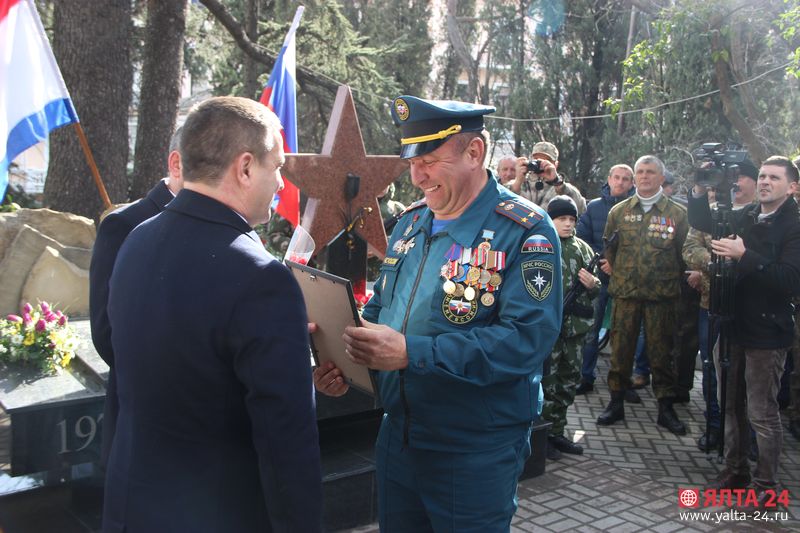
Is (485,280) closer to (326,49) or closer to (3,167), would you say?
(3,167)

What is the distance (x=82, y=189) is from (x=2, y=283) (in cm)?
235

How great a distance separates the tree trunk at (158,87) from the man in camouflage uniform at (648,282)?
5667mm

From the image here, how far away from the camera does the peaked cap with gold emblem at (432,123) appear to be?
253 cm

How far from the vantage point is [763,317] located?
4621 millimetres

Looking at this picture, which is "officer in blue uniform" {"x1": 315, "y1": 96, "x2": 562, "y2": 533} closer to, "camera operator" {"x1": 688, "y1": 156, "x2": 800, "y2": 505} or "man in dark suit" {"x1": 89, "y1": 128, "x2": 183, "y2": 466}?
"man in dark suit" {"x1": 89, "y1": 128, "x2": 183, "y2": 466}

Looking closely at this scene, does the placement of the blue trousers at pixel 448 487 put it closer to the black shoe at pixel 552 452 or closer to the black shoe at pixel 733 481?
the black shoe at pixel 733 481

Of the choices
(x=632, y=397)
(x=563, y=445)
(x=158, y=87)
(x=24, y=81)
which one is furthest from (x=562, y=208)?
(x=158, y=87)

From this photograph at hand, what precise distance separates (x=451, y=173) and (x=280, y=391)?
109 cm

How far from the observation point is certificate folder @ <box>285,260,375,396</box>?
232cm

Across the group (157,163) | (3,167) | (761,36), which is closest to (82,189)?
(157,163)

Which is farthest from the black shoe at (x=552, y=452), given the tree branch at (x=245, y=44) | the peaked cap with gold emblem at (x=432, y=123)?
the tree branch at (x=245, y=44)

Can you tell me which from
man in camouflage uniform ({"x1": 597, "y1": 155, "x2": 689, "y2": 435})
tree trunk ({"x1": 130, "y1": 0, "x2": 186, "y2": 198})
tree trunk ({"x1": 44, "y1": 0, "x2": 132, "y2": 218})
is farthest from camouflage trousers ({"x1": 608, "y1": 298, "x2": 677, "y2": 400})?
tree trunk ({"x1": 130, "y1": 0, "x2": 186, "y2": 198})

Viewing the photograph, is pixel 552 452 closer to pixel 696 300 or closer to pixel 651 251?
pixel 651 251

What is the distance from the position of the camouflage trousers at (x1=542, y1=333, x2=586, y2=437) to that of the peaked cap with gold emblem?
330cm
